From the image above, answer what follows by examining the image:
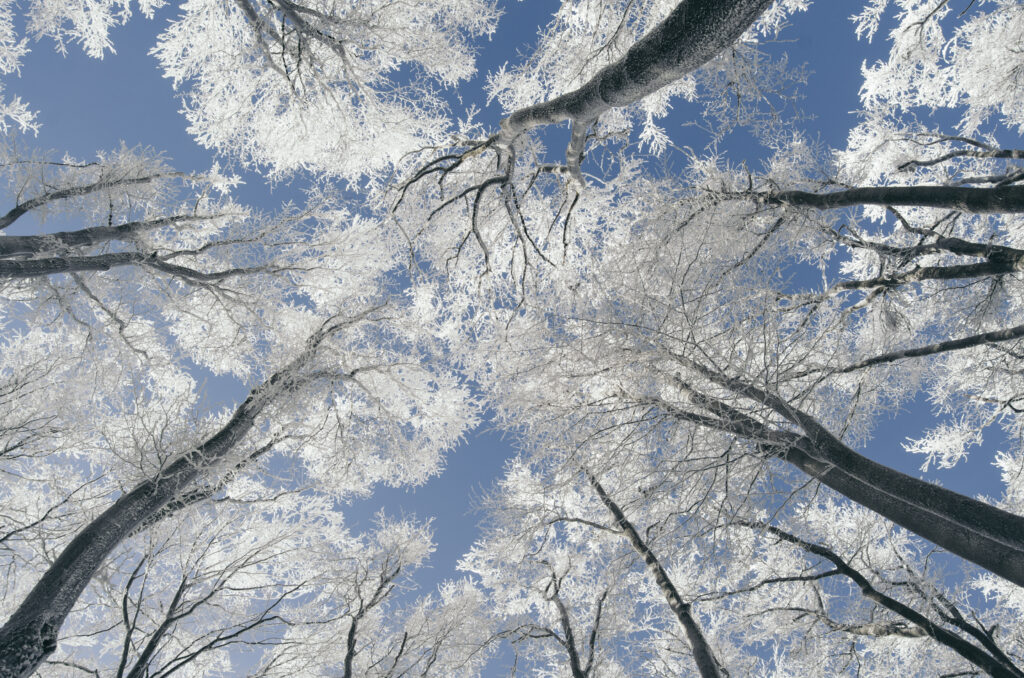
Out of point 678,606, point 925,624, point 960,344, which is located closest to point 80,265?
point 678,606

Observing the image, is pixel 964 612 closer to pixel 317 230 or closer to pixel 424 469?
pixel 424 469

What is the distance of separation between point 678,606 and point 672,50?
6770 millimetres

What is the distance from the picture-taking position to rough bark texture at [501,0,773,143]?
291 cm

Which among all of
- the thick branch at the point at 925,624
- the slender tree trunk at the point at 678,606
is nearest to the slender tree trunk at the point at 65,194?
the slender tree trunk at the point at 678,606

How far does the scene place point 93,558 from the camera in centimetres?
480

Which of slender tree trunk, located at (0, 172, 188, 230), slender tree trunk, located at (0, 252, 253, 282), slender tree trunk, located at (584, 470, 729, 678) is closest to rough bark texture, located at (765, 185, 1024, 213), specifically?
slender tree trunk, located at (584, 470, 729, 678)

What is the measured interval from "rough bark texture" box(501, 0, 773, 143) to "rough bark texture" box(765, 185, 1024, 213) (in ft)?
9.25

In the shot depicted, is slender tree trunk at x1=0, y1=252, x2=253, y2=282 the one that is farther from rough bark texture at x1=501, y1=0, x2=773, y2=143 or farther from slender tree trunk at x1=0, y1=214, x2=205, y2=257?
rough bark texture at x1=501, y1=0, x2=773, y2=143

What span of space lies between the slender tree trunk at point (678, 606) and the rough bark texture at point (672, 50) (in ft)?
11.9

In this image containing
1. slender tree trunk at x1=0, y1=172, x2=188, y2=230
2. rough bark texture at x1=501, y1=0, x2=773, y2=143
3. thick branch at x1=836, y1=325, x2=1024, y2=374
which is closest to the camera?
rough bark texture at x1=501, y1=0, x2=773, y2=143

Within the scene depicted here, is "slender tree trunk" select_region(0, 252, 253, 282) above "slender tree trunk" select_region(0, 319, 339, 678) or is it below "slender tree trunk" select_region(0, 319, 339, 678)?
above

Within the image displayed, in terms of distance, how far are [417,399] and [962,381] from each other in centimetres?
893

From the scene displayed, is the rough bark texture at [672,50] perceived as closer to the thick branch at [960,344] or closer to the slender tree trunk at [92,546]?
the thick branch at [960,344]

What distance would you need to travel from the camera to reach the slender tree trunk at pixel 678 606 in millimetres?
6312
